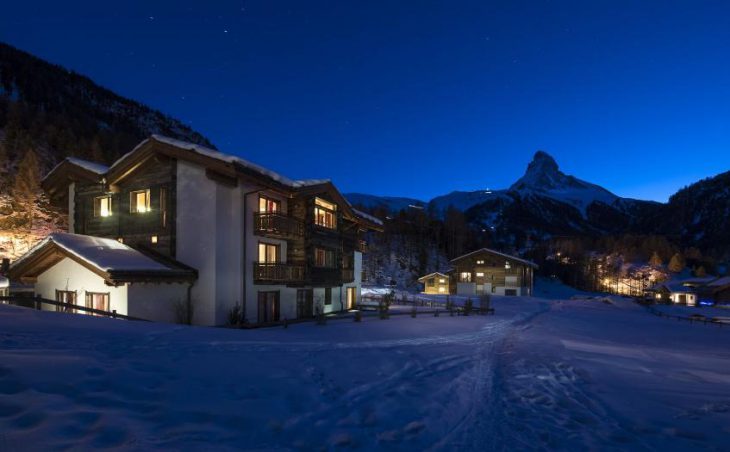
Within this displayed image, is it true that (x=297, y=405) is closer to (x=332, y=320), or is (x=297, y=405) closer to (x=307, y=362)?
(x=307, y=362)

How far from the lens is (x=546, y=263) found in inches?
4914

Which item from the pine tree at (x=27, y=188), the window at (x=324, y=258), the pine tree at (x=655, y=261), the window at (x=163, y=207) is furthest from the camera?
the pine tree at (x=655, y=261)

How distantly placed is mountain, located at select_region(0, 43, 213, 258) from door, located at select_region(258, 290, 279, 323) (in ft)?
111

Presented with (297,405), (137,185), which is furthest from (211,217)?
(297,405)

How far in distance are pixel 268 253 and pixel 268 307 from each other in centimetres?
322

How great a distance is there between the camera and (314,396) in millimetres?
7887

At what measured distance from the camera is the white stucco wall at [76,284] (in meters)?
18.1

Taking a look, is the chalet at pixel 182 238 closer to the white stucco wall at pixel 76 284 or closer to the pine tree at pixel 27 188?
the white stucco wall at pixel 76 284

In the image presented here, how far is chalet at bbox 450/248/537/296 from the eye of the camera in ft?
213

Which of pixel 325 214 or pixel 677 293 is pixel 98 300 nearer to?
pixel 325 214

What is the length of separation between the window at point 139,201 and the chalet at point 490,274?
174 ft

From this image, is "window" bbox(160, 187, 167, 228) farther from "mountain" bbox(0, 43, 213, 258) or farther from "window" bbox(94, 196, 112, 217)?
"mountain" bbox(0, 43, 213, 258)

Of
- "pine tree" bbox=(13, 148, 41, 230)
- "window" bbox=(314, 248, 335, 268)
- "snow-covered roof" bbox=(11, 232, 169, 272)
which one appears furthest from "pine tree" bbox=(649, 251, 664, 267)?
"pine tree" bbox=(13, 148, 41, 230)

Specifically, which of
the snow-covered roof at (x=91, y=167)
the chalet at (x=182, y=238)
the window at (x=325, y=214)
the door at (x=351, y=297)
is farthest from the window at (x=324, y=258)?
the snow-covered roof at (x=91, y=167)
